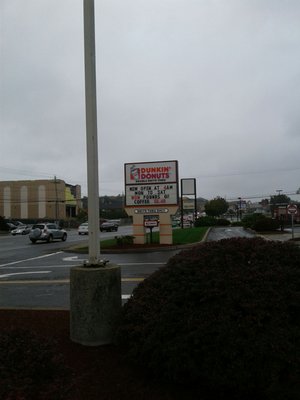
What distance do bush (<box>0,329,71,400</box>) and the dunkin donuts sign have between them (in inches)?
838

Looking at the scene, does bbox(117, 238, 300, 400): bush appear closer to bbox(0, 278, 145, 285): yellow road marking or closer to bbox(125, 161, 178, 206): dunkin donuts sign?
bbox(0, 278, 145, 285): yellow road marking

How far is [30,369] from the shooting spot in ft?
11.5

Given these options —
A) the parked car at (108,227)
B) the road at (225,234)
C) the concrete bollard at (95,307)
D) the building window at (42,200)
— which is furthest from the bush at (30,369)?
the building window at (42,200)

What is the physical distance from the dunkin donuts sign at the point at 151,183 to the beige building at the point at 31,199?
88.6 metres

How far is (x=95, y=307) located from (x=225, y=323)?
1.70 metres

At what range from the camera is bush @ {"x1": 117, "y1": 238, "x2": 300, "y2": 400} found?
3.41 metres

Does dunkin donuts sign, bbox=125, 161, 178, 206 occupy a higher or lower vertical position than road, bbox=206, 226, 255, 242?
higher

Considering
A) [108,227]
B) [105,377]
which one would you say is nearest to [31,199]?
[108,227]

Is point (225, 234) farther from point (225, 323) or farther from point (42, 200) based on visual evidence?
point (42, 200)

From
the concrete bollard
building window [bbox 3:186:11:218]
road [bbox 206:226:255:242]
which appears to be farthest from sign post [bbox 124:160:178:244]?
building window [bbox 3:186:11:218]

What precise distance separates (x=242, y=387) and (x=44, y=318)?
3459 millimetres

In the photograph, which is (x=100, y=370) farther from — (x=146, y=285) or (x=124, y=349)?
(x=146, y=285)

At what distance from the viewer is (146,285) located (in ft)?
15.4

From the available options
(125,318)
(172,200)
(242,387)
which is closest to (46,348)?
(125,318)
